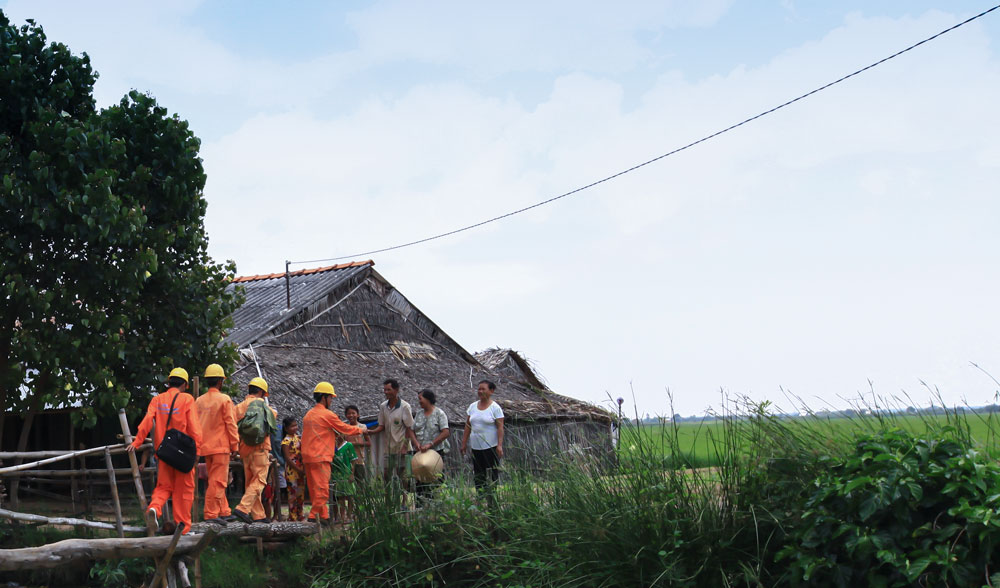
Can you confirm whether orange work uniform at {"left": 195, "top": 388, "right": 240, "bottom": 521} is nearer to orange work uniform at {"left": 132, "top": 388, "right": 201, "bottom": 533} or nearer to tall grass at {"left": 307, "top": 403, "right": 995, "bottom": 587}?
orange work uniform at {"left": 132, "top": 388, "right": 201, "bottom": 533}

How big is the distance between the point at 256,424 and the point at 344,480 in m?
1.38

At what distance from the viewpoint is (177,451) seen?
335 inches

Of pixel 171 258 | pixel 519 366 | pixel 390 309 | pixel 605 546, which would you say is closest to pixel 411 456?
pixel 605 546

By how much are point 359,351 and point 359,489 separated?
38.1ft

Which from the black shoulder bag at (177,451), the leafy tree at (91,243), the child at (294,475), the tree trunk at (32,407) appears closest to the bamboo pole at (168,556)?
the black shoulder bag at (177,451)

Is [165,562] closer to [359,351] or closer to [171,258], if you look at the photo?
[171,258]

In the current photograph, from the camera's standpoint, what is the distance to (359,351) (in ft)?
64.7

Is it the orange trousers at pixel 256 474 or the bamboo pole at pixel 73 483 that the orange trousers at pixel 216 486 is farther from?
the bamboo pole at pixel 73 483

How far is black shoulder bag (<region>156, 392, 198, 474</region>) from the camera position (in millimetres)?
8500

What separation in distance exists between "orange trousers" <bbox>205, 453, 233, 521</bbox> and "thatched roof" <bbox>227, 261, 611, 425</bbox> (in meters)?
5.76

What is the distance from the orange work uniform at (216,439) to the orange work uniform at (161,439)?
334 millimetres

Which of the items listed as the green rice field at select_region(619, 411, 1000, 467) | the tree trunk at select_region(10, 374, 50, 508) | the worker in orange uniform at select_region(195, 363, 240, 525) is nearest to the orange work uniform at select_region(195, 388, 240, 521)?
the worker in orange uniform at select_region(195, 363, 240, 525)

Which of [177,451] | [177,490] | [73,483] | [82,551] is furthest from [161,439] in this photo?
[73,483]

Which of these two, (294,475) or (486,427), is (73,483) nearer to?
(294,475)
